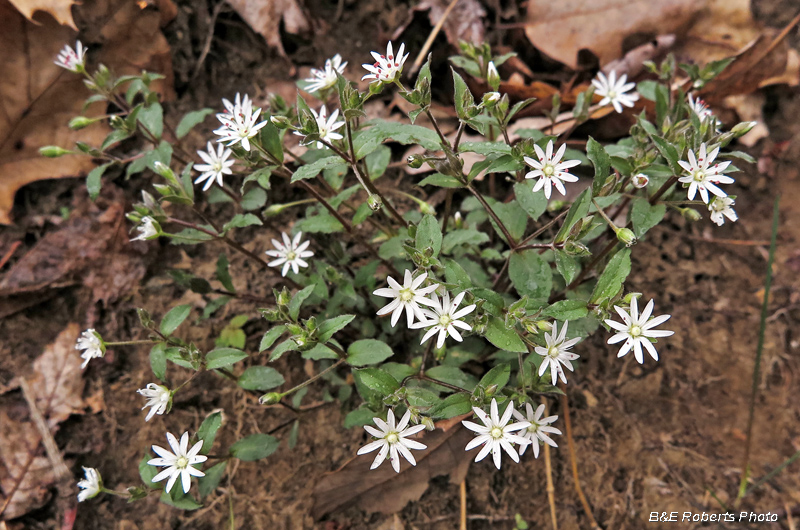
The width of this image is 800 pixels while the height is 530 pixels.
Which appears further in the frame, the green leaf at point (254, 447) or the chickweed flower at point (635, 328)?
the green leaf at point (254, 447)

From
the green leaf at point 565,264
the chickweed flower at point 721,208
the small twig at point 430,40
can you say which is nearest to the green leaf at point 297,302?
the green leaf at point 565,264

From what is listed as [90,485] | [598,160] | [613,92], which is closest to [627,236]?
[598,160]

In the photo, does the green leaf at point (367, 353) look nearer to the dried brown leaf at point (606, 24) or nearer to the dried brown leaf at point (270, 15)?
the dried brown leaf at point (270, 15)

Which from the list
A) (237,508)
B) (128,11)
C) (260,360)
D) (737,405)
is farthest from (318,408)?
(128,11)

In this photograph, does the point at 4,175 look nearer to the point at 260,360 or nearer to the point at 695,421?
the point at 260,360

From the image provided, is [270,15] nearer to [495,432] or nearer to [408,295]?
[408,295]

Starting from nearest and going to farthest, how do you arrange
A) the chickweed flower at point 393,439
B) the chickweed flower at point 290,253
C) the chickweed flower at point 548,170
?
1. the chickweed flower at point 393,439
2. the chickweed flower at point 548,170
3. the chickweed flower at point 290,253

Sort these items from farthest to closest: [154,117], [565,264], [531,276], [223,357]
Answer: [154,117]
[223,357]
[531,276]
[565,264]
